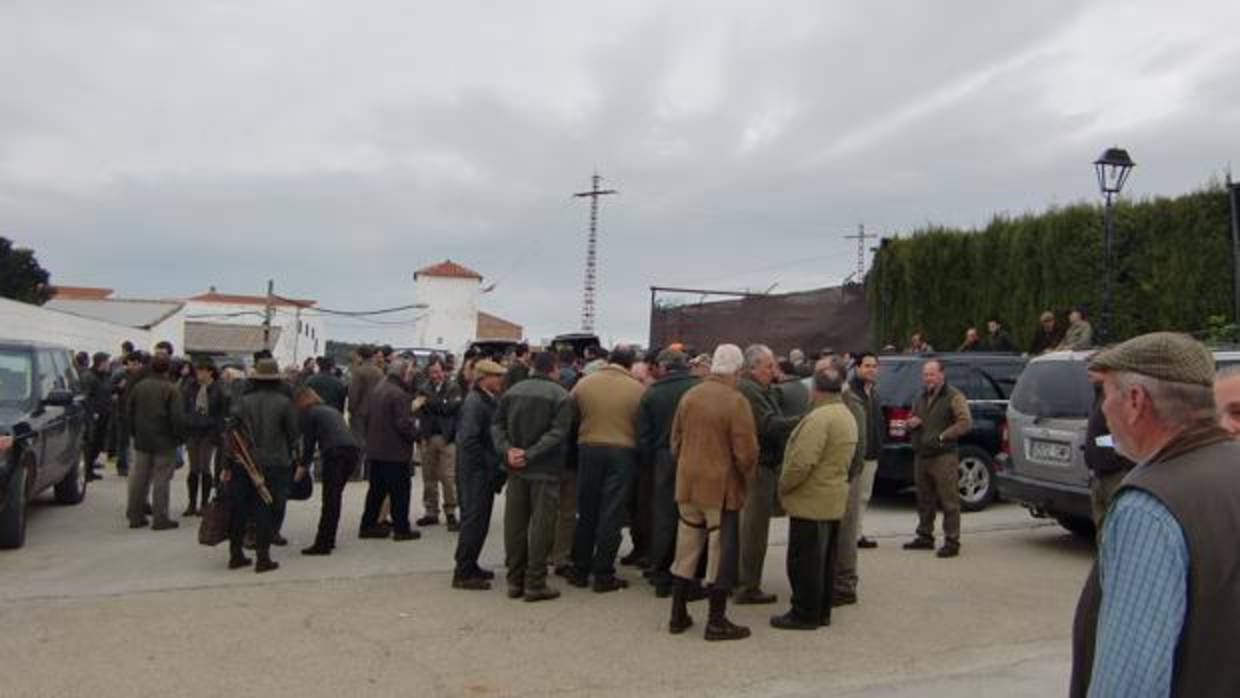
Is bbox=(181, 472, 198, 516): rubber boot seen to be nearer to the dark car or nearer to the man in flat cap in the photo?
the dark car

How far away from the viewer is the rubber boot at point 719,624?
6.29m

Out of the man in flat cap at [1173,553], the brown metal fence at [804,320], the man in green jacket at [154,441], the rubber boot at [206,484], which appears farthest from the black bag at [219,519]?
the brown metal fence at [804,320]

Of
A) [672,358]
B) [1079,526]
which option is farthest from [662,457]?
[1079,526]

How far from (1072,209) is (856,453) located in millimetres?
12111

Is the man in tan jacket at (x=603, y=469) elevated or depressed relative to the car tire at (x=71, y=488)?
elevated

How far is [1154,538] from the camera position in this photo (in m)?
2.07

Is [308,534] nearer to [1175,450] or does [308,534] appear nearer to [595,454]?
[595,454]

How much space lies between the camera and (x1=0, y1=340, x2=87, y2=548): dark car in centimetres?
882

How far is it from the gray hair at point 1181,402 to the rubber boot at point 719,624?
14.1ft

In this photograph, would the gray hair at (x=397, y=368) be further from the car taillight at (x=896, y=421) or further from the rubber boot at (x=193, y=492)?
the car taillight at (x=896, y=421)

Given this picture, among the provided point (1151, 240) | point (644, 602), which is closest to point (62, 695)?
point (644, 602)

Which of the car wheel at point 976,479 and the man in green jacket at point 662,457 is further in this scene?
the car wheel at point 976,479

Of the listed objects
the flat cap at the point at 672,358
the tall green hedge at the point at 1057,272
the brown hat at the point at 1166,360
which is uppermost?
the tall green hedge at the point at 1057,272

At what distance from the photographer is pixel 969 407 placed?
11.3 metres
